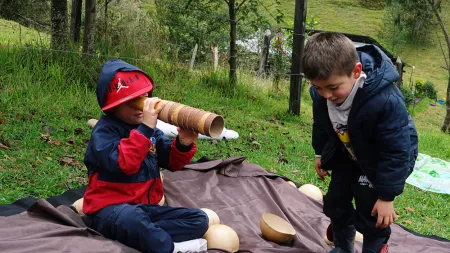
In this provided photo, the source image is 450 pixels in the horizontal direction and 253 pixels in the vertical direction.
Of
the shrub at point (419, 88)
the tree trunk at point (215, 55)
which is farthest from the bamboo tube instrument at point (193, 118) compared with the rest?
the shrub at point (419, 88)

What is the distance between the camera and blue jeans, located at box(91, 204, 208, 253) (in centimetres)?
290

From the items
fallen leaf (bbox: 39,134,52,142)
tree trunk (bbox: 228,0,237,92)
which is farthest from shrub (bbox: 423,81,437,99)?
fallen leaf (bbox: 39,134,52,142)

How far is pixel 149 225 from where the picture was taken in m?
2.93

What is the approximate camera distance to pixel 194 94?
7773 mm

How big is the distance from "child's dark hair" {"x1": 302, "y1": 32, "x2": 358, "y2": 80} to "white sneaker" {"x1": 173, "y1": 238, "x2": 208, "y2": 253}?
138 cm

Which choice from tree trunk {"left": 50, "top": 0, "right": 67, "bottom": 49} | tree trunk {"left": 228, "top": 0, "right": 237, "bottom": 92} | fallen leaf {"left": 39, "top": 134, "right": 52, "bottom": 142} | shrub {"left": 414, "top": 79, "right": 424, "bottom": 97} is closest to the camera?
fallen leaf {"left": 39, "top": 134, "right": 52, "bottom": 142}

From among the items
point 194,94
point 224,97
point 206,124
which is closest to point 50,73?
point 194,94

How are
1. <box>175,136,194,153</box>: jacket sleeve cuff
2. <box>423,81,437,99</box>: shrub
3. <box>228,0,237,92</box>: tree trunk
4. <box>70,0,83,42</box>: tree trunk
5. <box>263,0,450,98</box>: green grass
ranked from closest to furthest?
<box>175,136,194,153</box>: jacket sleeve cuff
<box>70,0,83,42</box>: tree trunk
<box>228,0,237,92</box>: tree trunk
<box>423,81,437,99</box>: shrub
<box>263,0,450,98</box>: green grass

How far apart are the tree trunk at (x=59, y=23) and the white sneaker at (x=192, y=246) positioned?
438cm

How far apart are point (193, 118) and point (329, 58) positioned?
0.82 metres

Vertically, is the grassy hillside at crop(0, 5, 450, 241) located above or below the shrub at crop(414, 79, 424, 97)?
above

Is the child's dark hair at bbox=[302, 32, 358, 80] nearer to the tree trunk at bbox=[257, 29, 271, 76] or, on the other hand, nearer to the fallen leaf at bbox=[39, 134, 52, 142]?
the fallen leaf at bbox=[39, 134, 52, 142]

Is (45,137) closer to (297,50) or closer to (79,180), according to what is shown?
(79,180)

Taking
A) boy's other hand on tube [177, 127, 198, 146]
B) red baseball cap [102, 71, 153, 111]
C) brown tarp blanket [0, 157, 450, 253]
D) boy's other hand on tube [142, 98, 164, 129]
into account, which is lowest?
brown tarp blanket [0, 157, 450, 253]
